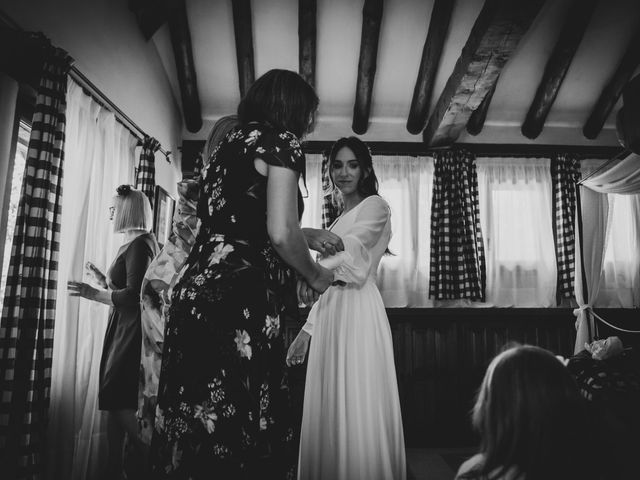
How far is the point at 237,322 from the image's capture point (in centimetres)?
97

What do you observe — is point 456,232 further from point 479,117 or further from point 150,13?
point 150,13

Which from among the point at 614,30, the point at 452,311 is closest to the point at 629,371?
the point at 452,311

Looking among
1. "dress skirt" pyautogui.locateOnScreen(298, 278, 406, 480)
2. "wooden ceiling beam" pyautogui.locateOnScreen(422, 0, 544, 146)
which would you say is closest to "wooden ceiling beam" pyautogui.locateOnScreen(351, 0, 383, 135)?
"wooden ceiling beam" pyautogui.locateOnScreen(422, 0, 544, 146)

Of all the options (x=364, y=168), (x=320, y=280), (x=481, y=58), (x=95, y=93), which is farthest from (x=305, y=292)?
(x=481, y=58)

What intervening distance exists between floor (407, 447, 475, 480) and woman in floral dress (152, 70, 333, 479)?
2.39m

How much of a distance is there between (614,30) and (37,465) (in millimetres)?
5944

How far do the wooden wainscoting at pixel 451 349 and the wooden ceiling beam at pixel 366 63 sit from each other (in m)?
2.29

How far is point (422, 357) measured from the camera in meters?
4.57

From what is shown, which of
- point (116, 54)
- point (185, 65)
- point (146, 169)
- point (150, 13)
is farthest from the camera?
point (185, 65)

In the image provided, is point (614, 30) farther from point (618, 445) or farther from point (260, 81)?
point (260, 81)

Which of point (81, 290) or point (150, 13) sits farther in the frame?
point (150, 13)

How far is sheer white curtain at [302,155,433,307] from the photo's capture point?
4.87m

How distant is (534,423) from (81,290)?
2223 millimetres

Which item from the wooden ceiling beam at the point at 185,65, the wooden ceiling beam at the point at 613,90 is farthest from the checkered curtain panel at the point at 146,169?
the wooden ceiling beam at the point at 613,90
